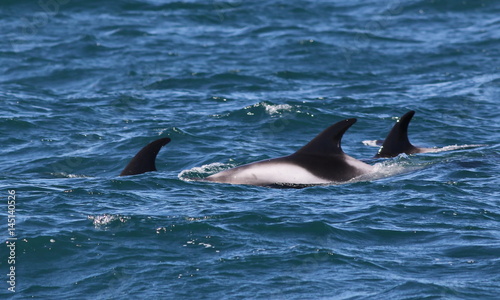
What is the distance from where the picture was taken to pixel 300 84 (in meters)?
23.6

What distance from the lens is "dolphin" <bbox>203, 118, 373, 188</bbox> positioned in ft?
45.2

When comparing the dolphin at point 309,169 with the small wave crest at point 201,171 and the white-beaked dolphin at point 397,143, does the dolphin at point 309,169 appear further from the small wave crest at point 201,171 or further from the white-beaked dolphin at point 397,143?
the white-beaked dolphin at point 397,143

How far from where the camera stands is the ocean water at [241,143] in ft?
33.0

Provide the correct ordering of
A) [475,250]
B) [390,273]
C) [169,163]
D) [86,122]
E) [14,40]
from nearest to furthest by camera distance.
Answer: [390,273], [475,250], [169,163], [86,122], [14,40]

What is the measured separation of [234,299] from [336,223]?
286cm

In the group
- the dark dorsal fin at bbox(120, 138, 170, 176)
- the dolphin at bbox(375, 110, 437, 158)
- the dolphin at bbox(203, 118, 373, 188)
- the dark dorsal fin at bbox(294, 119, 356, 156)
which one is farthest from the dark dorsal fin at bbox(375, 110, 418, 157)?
the dark dorsal fin at bbox(120, 138, 170, 176)

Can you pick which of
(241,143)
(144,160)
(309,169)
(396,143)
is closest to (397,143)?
(396,143)

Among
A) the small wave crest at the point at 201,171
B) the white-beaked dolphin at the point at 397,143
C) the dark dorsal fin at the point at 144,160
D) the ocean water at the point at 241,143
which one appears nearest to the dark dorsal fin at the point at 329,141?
the ocean water at the point at 241,143

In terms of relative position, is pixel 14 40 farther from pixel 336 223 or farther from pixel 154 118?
pixel 336 223

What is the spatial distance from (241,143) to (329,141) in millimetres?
4104

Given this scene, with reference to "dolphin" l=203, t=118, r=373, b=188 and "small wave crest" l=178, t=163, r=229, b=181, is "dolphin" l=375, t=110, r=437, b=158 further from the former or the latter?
"small wave crest" l=178, t=163, r=229, b=181

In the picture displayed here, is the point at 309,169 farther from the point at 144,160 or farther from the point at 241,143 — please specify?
the point at 241,143

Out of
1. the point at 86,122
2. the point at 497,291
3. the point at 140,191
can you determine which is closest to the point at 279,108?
the point at 86,122

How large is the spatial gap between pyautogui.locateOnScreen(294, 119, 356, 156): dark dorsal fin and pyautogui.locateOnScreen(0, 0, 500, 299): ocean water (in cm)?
63
